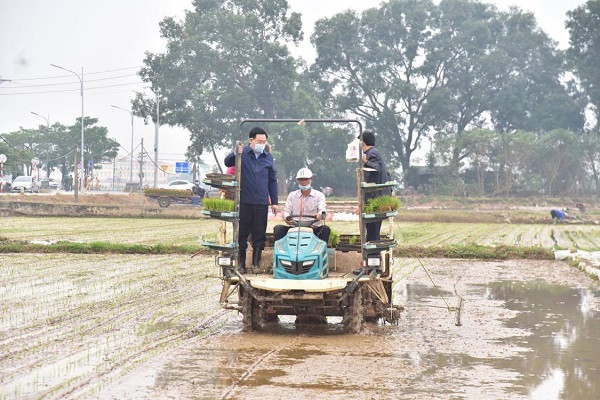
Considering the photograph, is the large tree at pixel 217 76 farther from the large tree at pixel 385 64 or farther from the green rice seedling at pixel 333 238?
the green rice seedling at pixel 333 238

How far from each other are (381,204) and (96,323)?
352 centimetres

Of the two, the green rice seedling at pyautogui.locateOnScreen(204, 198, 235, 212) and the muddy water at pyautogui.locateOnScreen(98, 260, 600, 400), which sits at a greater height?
the green rice seedling at pyautogui.locateOnScreen(204, 198, 235, 212)

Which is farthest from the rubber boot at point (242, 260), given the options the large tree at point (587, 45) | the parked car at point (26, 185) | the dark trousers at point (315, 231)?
the large tree at point (587, 45)

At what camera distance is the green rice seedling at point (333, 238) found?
39.2 ft

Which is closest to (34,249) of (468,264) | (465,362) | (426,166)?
(468,264)

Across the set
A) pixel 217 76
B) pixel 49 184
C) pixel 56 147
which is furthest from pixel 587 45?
pixel 56 147

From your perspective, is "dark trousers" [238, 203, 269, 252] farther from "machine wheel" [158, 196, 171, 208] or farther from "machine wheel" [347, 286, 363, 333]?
"machine wheel" [158, 196, 171, 208]

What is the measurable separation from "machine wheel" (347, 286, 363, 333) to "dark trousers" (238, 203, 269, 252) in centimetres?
137

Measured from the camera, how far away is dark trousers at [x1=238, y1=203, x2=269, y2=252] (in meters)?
11.7

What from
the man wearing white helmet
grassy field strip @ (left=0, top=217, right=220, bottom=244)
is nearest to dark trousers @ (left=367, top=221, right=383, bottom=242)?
the man wearing white helmet

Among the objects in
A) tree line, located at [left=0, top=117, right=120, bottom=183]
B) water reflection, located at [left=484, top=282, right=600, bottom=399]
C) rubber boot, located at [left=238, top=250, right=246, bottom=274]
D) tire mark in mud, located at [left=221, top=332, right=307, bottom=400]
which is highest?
tree line, located at [left=0, top=117, right=120, bottom=183]

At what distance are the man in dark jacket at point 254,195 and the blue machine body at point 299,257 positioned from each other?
62cm

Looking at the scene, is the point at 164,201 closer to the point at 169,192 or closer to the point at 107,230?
the point at 169,192

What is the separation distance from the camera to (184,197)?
5262 centimetres
